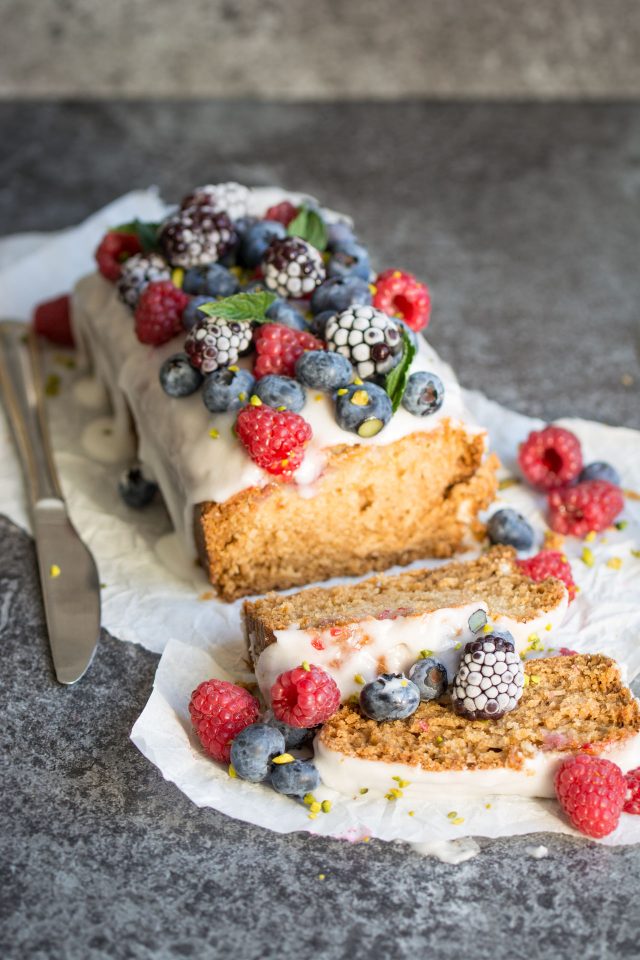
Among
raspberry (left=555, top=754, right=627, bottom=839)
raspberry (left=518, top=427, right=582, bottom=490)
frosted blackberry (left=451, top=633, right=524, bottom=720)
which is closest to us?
raspberry (left=555, top=754, right=627, bottom=839)

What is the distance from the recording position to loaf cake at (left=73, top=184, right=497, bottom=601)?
146 inches

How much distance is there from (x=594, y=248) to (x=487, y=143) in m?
1.08

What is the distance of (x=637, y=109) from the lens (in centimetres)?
668

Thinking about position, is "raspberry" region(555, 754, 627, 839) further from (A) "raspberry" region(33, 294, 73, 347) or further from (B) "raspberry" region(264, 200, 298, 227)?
(A) "raspberry" region(33, 294, 73, 347)

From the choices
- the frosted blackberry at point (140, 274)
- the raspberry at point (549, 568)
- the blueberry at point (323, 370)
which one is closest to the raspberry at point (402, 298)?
the blueberry at point (323, 370)

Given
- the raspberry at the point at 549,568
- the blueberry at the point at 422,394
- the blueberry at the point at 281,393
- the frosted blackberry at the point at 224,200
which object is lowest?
the raspberry at the point at 549,568

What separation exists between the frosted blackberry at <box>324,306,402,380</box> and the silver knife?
1035 millimetres

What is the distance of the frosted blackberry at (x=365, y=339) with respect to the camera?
3.70m

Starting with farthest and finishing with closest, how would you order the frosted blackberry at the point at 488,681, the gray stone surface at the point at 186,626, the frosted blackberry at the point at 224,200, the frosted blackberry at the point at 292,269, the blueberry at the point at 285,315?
the frosted blackberry at the point at 224,200
the frosted blackberry at the point at 292,269
the blueberry at the point at 285,315
the frosted blackberry at the point at 488,681
the gray stone surface at the point at 186,626

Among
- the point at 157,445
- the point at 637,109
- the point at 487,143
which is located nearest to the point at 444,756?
the point at 157,445

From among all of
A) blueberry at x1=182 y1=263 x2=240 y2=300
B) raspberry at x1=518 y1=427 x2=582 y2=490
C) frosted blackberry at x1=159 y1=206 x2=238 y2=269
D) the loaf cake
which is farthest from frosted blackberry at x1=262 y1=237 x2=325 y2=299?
raspberry at x1=518 y1=427 x2=582 y2=490

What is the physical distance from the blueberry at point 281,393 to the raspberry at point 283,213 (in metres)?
0.92

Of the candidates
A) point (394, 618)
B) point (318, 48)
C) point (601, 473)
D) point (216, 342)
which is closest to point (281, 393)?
point (216, 342)

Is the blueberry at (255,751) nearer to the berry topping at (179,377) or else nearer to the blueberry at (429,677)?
the blueberry at (429,677)
